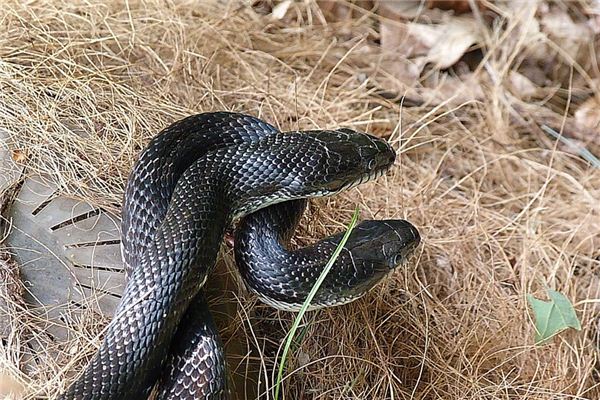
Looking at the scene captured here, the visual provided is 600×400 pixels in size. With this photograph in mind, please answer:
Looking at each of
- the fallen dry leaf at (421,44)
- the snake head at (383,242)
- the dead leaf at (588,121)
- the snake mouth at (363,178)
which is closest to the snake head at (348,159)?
the snake mouth at (363,178)

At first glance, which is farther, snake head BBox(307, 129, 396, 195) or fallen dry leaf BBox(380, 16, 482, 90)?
fallen dry leaf BBox(380, 16, 482, 90)

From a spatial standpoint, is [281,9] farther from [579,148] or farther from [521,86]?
[579,148]

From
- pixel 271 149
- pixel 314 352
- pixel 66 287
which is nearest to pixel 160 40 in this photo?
pixel 271 149

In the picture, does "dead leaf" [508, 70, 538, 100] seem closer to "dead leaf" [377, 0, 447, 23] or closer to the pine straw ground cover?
the pine straw ground cover

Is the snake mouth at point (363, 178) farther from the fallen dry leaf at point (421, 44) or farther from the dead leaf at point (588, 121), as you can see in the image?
the dead leaf at point (588, 121)

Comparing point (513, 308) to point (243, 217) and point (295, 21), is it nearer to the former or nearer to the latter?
point (243, 217)

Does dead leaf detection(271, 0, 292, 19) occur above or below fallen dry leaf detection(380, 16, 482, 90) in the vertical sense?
above

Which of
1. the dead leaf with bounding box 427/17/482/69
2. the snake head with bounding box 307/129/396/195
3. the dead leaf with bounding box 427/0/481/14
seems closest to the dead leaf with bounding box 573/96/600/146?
the dead leaf with bounding box 427/17/482/69
